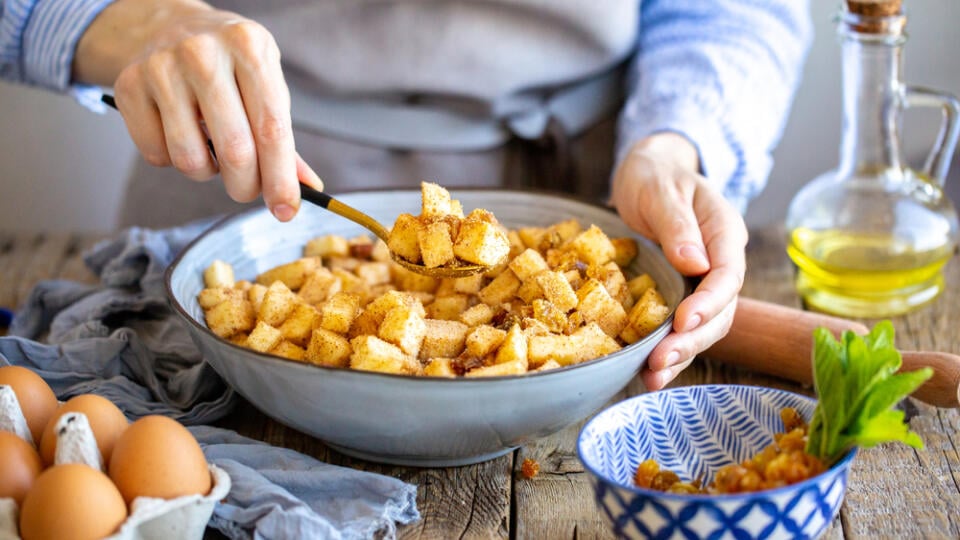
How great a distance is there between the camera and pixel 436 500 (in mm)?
1285

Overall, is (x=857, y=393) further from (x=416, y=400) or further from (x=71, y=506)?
(x=71, y=506)

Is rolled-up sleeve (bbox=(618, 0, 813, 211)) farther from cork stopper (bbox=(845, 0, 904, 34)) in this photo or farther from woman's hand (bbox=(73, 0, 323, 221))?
woman's hand (bbox=(73, 0, 323, 221))

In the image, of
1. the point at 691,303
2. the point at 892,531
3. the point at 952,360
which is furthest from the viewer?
the point at 952,360

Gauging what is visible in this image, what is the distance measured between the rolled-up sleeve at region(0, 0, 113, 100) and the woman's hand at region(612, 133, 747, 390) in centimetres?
103

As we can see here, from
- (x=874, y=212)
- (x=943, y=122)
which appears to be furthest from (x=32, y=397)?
(x=943, y=122)

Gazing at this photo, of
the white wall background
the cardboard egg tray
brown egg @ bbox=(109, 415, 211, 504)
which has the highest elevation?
brown egg @ bbox=(109, 415, 211, 504)

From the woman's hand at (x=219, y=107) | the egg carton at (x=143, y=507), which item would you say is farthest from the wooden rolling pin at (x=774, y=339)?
the egg carton at (x=143, y=507)

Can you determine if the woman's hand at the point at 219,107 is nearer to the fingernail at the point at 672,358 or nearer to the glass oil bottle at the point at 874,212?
the fingernail at the point at 672,358

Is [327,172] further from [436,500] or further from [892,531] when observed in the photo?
[892,531]

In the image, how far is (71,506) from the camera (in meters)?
0.96

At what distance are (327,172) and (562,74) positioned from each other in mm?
610

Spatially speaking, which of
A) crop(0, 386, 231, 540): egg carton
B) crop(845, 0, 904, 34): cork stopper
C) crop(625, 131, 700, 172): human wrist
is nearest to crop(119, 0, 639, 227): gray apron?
crop(625, 131, 700, 172): human wrist

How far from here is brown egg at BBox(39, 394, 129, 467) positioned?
43.3 inches

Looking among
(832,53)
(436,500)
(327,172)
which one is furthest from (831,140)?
(436,500)
